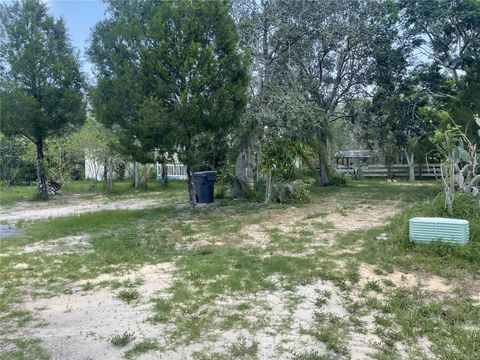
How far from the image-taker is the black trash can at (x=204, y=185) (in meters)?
10.4

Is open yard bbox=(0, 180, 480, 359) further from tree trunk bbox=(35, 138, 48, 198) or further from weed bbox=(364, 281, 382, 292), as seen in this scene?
tree trunk bbox=(35, 138, 48, 198)

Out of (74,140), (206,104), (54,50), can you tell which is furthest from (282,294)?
(74,140)

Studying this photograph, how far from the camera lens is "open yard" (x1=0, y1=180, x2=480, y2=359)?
8.93 feet

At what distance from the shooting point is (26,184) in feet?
63.4

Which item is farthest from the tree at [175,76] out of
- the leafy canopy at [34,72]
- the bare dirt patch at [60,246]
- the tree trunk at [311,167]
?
the tree trunk at [311,167]

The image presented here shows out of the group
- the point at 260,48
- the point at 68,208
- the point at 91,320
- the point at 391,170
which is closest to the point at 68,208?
the point at 68,208

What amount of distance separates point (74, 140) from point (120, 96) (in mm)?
7724

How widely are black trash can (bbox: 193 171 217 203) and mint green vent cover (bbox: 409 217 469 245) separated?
241 inches

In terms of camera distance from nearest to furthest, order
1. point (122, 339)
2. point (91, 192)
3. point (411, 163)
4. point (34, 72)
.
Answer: point (122, 339), point (34, 72), point (91, 192), point (411, 163)

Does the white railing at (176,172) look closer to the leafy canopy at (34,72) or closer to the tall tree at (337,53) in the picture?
the tall tree at (337,53)

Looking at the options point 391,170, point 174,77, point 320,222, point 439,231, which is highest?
point 174,77

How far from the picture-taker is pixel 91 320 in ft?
10.3

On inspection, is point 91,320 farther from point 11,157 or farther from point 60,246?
point 11,157

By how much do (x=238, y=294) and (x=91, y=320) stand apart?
1.24 metres
